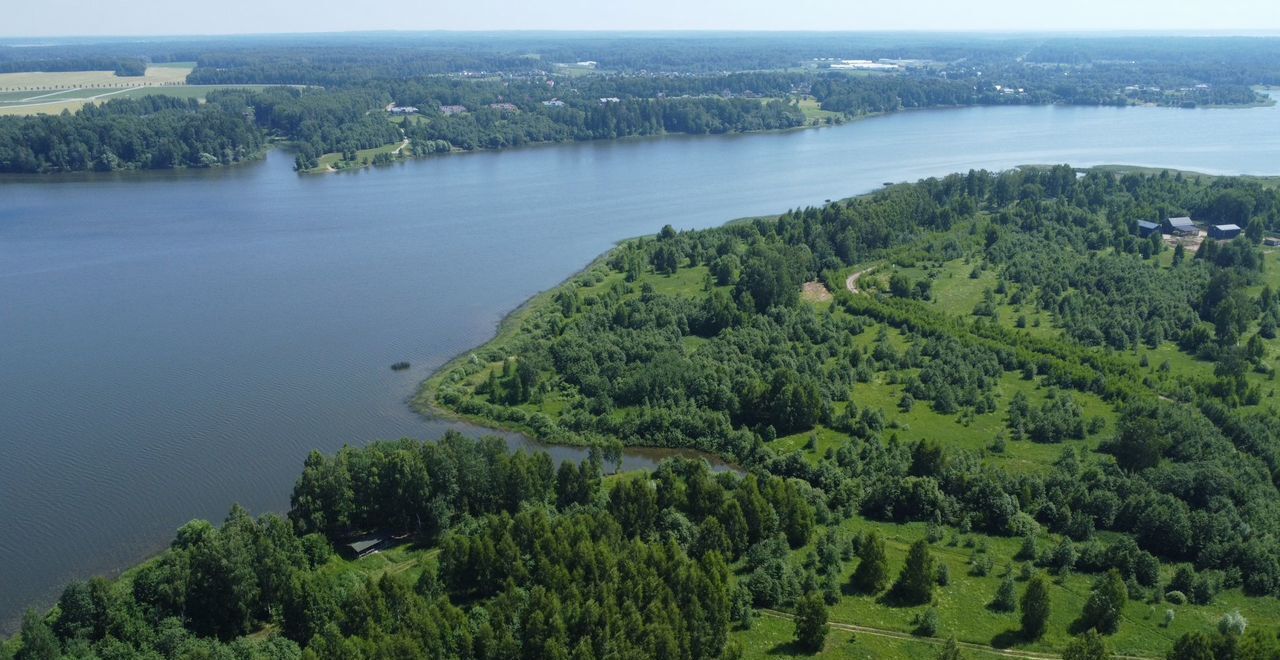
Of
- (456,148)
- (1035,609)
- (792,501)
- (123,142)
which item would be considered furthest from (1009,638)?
(123,142)

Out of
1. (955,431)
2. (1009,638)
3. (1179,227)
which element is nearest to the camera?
(1009,638)

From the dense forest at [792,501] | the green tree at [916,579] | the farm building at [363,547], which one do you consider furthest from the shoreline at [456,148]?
the green tree at [916,579]

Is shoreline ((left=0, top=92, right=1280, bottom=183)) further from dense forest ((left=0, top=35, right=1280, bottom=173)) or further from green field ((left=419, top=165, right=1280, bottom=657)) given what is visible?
green field ((left=419, top=165, right=1280, bottom=657))

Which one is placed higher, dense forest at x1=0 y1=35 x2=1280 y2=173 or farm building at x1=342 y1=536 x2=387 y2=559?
dense forest at x1=0 y1=35 x2=1280 y2=173

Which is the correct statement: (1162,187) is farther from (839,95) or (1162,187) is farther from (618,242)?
(839,95)

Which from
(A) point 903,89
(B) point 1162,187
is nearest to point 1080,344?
(B) point 1162,187

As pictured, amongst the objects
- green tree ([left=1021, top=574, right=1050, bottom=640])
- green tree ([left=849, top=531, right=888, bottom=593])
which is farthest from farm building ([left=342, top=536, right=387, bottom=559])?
green tree ([left=1021, top=574, right=1050, bottom=640])

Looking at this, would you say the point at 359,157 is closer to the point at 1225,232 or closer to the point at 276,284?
the point at 276,284
